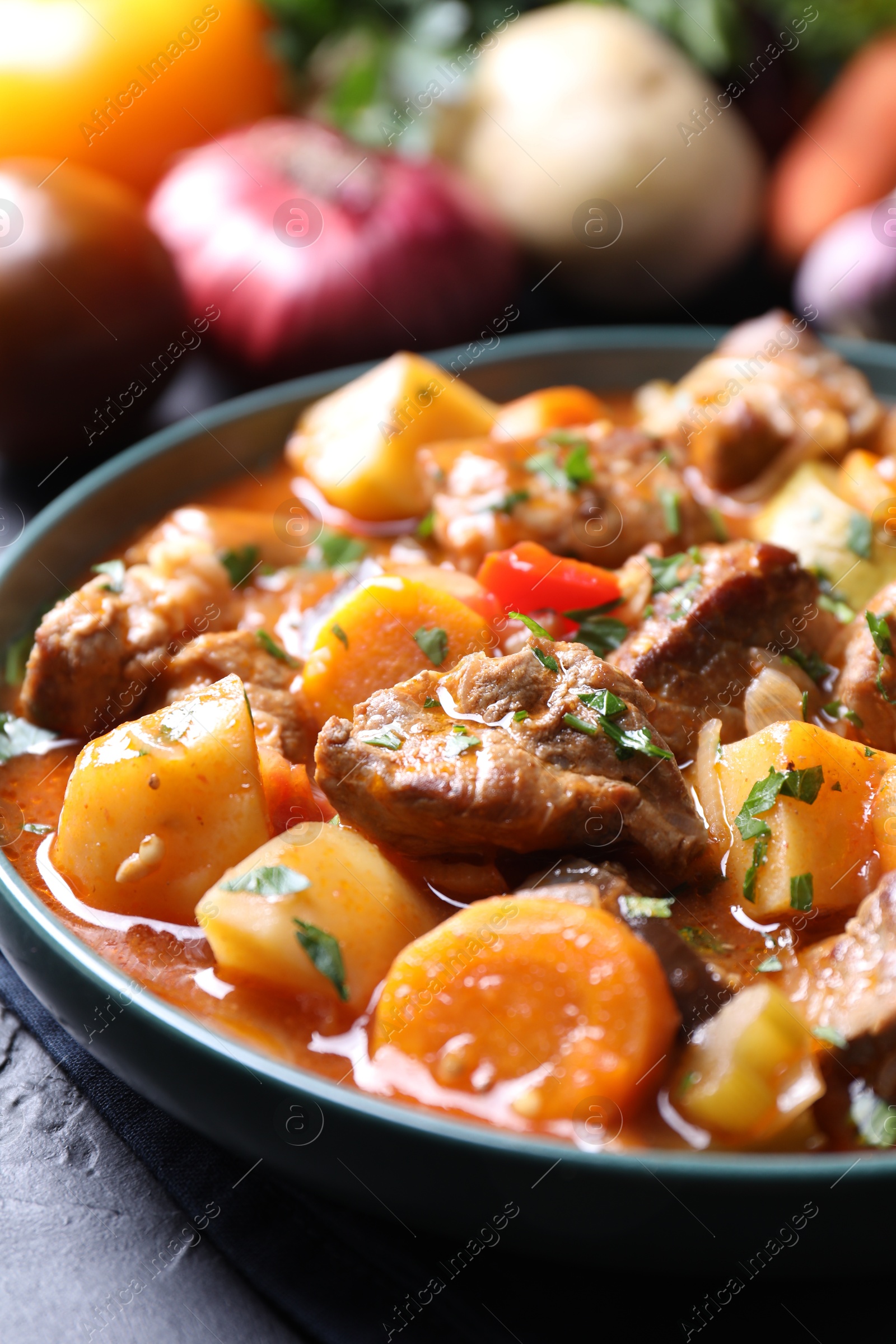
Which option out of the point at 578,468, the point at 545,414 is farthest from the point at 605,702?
the point at 545,414

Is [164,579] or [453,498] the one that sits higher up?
[164,579]

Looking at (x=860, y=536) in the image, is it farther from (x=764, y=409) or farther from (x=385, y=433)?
(x=385, y=433)

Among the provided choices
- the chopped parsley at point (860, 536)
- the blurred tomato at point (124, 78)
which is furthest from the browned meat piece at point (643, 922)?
the blurred tomato at point (124, 78)

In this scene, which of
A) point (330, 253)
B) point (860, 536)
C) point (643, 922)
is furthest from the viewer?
point (330, 253)

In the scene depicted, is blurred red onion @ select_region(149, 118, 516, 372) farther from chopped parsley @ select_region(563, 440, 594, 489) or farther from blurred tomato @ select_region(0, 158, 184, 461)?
chopped parsley @ select_region(563, 440, 594, 489)

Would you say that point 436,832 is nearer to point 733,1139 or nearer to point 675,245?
point 733,1139

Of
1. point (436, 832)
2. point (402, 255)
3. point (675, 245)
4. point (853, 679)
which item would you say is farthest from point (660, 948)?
point (675, 245)
